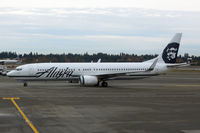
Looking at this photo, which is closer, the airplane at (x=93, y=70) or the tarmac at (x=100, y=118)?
the tarmac at (x=100, y=118)

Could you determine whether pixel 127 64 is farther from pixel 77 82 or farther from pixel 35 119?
pixel 35 119

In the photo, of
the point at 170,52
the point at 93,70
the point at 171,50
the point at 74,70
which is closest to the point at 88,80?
the point at 74,70

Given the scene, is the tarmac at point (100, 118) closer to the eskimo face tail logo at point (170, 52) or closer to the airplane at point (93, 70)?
the airplane at point (93, 70)

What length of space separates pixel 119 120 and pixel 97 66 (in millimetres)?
25522

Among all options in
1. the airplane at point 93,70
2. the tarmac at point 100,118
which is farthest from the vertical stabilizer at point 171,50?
the tarmac at point 100,118

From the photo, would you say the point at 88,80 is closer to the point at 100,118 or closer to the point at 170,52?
the point at 170,52

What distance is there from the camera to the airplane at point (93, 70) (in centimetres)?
3903

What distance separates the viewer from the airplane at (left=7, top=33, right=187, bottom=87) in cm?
3903

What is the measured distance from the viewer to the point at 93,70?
1613 inches

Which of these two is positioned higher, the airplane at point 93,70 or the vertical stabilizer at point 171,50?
the vertical stabilizer at point 171,50

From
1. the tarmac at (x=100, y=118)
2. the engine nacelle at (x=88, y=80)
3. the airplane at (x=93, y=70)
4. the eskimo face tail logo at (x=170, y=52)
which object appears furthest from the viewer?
the eskimo face tail logo at (x=170, y=52)

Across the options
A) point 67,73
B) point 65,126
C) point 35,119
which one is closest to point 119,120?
point 65,126

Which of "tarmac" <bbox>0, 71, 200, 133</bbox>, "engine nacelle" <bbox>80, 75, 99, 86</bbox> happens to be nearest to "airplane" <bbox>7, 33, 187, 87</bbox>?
"engine nacelle" <bbox>80, 75, 99, 86</bbox>

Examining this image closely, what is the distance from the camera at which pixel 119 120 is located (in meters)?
16.0
